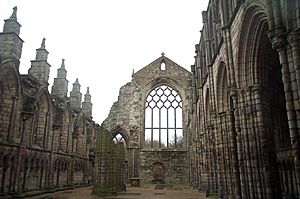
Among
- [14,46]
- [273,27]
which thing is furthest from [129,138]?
[273,27]

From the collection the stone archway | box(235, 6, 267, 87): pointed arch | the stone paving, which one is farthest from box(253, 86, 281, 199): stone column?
the stone paving

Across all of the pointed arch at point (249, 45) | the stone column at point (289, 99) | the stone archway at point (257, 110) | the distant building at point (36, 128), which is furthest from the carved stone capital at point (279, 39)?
the distant building at point (36, 128)

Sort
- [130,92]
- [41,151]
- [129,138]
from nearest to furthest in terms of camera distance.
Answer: [41,151]
[129,138]
[130,92]

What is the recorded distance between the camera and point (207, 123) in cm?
1622

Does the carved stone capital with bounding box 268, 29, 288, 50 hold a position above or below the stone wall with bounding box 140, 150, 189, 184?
above

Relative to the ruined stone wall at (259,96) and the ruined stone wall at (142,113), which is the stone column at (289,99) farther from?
the ruined stone wall at (142,113)

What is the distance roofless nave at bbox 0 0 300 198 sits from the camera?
777 cm

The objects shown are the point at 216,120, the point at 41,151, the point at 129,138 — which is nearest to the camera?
the point at 216,120

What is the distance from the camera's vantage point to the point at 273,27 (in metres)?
6.00

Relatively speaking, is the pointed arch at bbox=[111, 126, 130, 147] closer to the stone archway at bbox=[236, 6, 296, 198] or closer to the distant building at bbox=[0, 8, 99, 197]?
the distant building at bbox=[0, 8, 99, 197]

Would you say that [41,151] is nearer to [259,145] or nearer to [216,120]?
[216,120]

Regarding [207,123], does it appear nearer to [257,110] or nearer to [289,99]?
[257,110]

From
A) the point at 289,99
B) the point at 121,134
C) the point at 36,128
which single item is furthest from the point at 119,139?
the point at 289,99

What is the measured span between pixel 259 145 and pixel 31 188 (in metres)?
13.2
